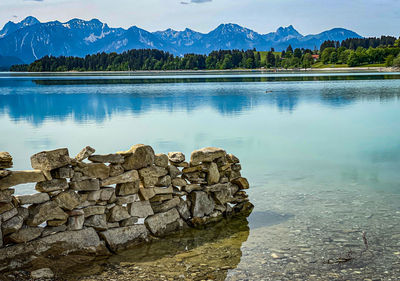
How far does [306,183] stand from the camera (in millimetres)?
15789

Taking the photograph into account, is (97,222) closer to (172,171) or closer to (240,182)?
(172,171)

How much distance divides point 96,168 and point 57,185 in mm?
982

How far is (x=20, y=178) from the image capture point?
934 cm

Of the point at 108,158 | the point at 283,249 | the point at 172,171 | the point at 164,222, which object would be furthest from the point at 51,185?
the point at 283,249

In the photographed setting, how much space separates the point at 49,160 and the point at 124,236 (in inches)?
95.5

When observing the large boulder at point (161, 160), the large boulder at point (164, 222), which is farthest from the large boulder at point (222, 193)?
the large boulder at point (161, 160)

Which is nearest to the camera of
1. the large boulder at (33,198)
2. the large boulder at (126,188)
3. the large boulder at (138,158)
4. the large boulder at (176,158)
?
the large boulder at (33,198)

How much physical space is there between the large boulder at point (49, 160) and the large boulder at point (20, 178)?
6.7 inches

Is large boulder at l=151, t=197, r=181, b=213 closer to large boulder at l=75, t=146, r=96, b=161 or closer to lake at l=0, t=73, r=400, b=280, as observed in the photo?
lake at l=0, t=73, r=400, b=280

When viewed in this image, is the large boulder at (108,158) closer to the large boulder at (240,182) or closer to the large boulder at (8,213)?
the large boulder at (8,213)

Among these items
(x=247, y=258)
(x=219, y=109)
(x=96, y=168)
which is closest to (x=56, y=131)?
(x=219, y=109)

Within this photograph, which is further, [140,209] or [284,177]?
[284,177]

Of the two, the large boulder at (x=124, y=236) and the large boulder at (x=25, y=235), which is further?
the large boulder at (x=124, y=236)

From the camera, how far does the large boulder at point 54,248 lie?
899 centimetres
